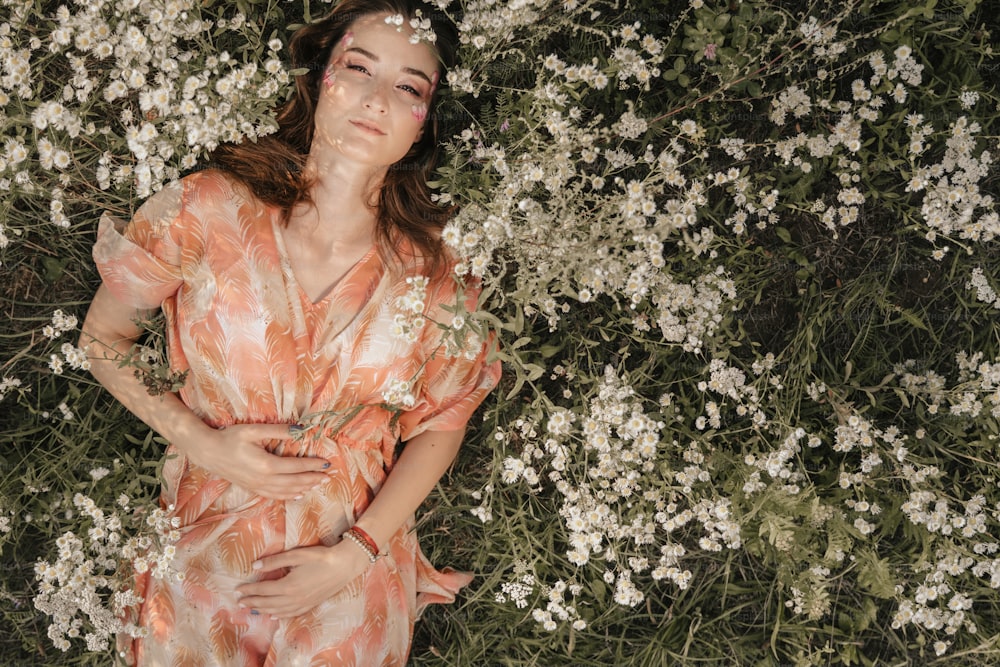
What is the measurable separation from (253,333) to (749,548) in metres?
2.01

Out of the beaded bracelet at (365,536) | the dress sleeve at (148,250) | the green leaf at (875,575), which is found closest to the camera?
the dress sleeve at (148,250)

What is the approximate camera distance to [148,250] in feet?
9.35

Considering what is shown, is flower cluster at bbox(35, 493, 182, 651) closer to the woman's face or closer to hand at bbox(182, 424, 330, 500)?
hand at bbox(182, 424, 330, 500)

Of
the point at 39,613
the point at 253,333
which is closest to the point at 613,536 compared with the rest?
the point at 253,333

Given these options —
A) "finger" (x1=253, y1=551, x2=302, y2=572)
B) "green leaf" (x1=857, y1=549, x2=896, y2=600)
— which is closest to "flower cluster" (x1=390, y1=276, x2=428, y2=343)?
"finger" (x1=253, y1=551, x2=302, y2=572)

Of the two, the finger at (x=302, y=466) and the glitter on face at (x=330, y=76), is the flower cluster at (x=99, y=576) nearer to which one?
the finger at (x=302, y=466)

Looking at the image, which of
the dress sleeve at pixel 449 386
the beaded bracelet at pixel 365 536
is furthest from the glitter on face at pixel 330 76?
the beaded bracelet at pixel 365 536

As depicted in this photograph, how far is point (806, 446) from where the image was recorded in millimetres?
3398

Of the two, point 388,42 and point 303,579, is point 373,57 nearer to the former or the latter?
point 388,42

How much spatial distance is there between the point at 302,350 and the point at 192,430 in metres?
0.47

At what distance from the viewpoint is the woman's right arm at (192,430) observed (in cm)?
283

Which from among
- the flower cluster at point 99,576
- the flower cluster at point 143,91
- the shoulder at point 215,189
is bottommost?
the flower cluster at point 99,576

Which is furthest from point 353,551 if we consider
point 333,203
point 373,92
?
point 373,92

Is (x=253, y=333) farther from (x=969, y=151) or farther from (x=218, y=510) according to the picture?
(x=969, y=151)
